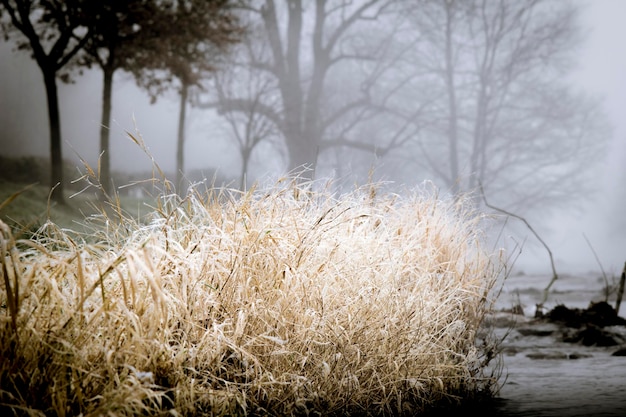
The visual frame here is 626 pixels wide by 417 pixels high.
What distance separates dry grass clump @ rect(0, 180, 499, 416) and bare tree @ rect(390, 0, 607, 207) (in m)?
9.68

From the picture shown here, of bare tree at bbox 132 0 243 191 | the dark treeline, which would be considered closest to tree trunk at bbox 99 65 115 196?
bare tree at bbox 132 0 243 191

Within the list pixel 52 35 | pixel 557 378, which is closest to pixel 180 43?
pixel 52 35

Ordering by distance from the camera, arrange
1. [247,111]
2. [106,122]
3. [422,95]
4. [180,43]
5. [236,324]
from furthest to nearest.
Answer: [422,95] < [247,111] < [180,43] < [106,122] < [236,324]

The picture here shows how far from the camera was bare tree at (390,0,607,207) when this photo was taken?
495 inches

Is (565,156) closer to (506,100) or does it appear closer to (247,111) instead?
(506,100)

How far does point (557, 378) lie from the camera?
3.46 m

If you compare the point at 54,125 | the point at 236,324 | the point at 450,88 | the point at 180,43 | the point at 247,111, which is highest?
the point at 180,43

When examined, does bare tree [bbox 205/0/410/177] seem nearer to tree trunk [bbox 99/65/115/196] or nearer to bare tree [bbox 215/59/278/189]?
bare tree [bbox 215/59/278/189]

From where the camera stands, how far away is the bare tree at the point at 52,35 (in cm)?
870

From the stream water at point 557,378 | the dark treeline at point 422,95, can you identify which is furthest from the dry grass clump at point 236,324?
the dark treeline at point 422,95

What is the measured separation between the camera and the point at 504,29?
41.3 ft

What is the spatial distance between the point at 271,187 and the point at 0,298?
1.28m

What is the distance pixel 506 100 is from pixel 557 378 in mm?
10239

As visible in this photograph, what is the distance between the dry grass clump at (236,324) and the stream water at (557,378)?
23cm
